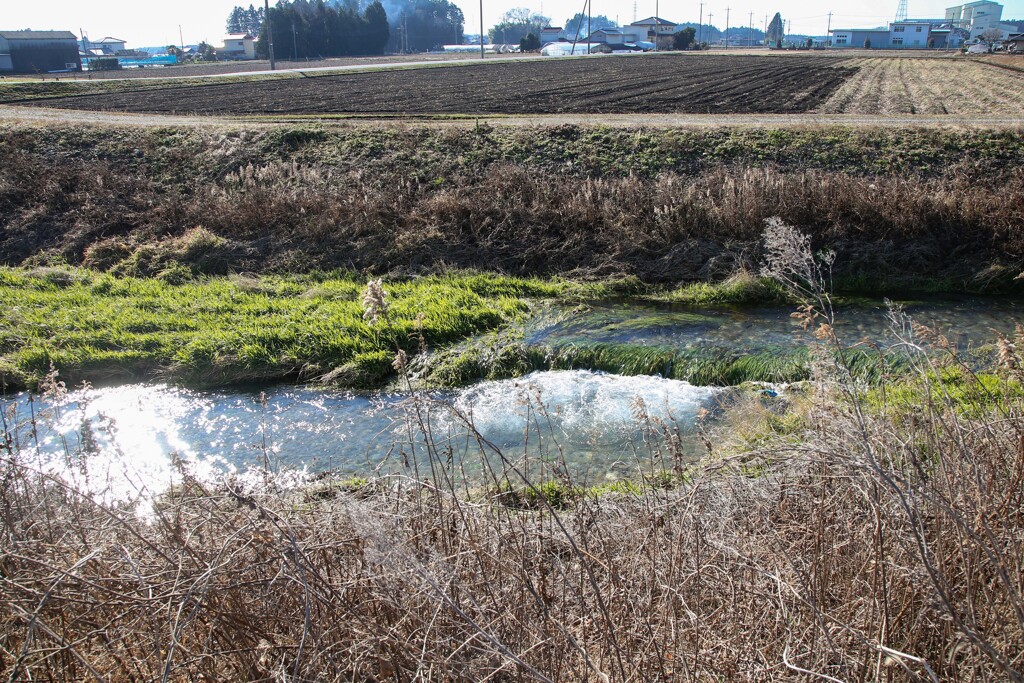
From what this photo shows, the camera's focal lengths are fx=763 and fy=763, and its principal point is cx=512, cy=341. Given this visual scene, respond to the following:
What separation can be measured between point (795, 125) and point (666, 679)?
867 inches

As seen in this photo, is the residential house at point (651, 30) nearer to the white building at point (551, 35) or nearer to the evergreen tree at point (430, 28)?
the white building at point (551, 35)

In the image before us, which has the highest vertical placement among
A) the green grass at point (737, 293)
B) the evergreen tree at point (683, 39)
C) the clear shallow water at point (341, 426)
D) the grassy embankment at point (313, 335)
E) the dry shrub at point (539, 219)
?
the evergreen tree at point (683, 39)

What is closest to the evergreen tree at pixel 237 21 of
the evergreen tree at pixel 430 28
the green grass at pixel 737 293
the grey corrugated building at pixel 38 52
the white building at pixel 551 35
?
the evergreen tree at pixel 430 28

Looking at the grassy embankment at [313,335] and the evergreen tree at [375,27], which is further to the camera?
the evergreen tree at [375,27]

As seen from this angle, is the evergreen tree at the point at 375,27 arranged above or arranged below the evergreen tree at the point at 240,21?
below

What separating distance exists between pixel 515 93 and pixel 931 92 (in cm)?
2018

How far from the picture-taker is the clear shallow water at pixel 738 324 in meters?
11.5

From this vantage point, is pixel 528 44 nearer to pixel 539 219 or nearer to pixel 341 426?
pixel 539 219

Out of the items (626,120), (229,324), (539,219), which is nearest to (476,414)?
(229,324)

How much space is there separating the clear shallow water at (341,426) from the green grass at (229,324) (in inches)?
23.9

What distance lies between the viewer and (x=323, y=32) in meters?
96.5

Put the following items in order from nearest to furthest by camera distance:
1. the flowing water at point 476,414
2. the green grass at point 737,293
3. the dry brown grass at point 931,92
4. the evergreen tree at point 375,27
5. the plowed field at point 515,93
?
1. the flowing water at point 476,414
2. the green grass at point 737,293
3. the dry brown grass at point 931,92
4. the plowed field at point 515,93
5. the evergreen tree at point 375,27

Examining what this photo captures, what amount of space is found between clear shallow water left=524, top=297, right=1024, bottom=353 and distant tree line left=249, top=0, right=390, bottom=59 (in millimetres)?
88326

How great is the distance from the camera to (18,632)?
3338 mm
